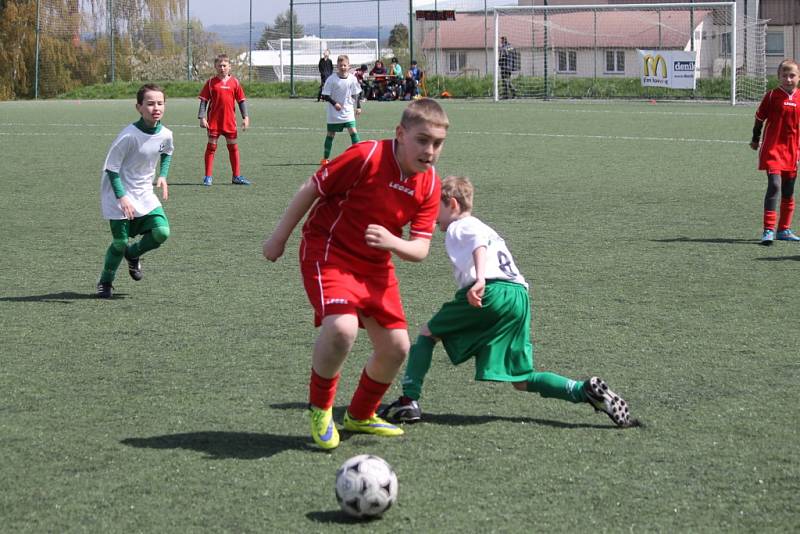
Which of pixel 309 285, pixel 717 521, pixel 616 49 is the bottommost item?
pixel 717 521

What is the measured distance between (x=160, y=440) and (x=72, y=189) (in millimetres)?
10695

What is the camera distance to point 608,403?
4.98m

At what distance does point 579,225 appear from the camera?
11.4 m

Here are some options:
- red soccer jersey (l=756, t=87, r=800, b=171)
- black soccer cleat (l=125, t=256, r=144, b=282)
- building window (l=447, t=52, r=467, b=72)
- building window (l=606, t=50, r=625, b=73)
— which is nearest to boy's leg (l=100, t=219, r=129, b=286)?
black soccer cleat (l=125, t=256, r=144, b=282)

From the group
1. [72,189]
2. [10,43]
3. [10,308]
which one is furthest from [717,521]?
[10,43]

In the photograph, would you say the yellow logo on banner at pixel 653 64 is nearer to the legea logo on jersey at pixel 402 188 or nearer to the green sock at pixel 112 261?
the green sock at pixel 112 261

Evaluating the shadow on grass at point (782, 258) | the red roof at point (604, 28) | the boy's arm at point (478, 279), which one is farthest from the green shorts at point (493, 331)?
the red roof at point (604, 28)

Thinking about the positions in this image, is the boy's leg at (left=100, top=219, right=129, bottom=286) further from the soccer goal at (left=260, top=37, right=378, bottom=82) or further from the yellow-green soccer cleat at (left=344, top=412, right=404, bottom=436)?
the soccer goal at (left=260, top=37, right=378, bottom=82)

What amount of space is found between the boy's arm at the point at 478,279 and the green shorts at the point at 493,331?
12cm

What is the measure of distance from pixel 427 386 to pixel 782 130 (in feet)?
19.9

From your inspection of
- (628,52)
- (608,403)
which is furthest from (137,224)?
(628,52)

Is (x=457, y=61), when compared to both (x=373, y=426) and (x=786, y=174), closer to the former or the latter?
(x=786, y=174)

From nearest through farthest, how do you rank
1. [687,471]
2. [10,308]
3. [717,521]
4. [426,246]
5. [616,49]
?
[717,521] → [687,471] → [426,246] → [10,308] → [616,49]

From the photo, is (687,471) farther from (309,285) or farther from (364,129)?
(364,129)
